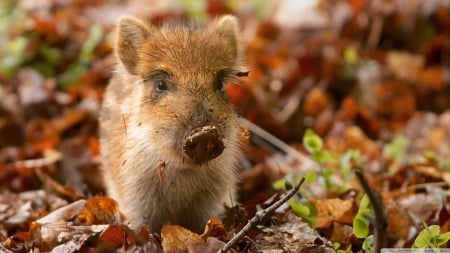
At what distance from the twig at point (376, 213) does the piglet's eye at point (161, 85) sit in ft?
4.60

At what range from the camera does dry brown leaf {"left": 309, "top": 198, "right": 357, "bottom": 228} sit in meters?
4.16

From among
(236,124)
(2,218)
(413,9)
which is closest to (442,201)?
(236,124)

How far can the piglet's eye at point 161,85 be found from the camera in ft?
13.8

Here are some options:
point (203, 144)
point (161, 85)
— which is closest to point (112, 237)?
point (203, 144)

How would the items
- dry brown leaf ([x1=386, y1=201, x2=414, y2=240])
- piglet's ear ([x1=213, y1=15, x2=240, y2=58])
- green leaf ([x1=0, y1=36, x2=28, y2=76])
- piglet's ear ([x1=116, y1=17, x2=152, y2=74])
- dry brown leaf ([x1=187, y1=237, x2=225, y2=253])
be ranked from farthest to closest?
green leaf ([x1=0, y1=36, x2=28, y2=76]), piglet's ear ([x1=213, y1=15, x2=240, y2=58]), piglet's ear ([x1=116, y1=17, x2=152, y2=74]), dry brown leaf ([x1=386, y1=201, x2=414, y2=240]), dry brown leaf ([x1=187, y1=237, x2=225, y2=253])

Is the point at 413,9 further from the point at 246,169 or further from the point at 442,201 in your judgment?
the point at 442,201

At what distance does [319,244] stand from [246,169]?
7.79 ft

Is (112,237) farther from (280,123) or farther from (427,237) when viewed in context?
(280,123)

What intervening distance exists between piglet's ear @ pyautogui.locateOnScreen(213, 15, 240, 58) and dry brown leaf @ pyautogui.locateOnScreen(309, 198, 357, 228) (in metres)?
1.03

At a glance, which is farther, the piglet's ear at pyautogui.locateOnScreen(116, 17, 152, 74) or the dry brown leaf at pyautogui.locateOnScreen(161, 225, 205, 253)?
the piglet's ear at pyautogui.locateOnScreen(116, 17, 152, 74)

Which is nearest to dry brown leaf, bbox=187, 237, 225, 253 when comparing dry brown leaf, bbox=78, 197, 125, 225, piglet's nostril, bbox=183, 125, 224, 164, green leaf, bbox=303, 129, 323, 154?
piglet's nostril, bbox=183, 125, 224, 164

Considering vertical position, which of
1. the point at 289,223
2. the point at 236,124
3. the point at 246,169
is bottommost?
the point at 246,169

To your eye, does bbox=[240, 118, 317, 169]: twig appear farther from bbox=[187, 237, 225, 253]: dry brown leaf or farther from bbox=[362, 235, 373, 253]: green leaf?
bbox=[187, 237, 225, 253]: dry brown leaf

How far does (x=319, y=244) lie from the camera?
12.4 ft
